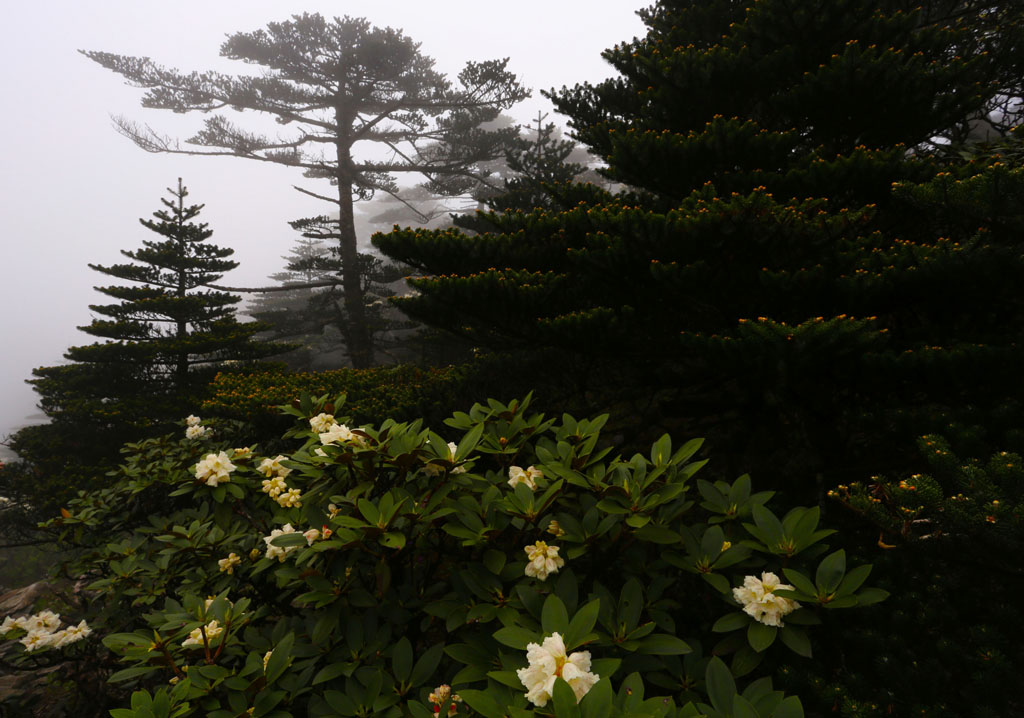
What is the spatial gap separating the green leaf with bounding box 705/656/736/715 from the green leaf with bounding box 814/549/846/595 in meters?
0.43

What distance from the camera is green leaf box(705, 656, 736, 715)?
1.23 metres

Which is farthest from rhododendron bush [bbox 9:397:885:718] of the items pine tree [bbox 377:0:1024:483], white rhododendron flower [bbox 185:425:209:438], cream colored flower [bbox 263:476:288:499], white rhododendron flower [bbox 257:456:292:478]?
white rhododendron flower [bbox 185:425:209:438]

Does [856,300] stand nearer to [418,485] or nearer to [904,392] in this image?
[904,392]

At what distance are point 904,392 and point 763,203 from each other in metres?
1.58

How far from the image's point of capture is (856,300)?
115 inches

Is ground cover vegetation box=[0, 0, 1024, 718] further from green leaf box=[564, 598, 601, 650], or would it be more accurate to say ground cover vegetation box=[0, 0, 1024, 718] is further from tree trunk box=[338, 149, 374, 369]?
tree trunk box=[338, 149, 374, 369]

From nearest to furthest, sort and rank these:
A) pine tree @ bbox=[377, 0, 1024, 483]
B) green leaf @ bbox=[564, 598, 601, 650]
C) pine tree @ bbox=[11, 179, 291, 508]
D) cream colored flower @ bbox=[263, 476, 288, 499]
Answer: green leaf @ bbox=[564, 598, 601, 650]
cream colored flower @ bbox=[263, 476, 288, 499]
pine tree @ bbox=[377, 0, 1024, 483]
pine tree @ bbox=[11, 179, 291, 508]

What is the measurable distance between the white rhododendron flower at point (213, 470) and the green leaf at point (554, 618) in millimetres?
2108

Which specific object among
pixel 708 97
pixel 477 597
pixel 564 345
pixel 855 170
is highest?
pixel 708 97

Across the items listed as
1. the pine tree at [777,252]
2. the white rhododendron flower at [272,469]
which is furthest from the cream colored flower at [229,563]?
the pine tree at [777,252]

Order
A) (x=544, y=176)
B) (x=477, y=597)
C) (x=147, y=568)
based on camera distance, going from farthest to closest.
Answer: (x=544, y=176) → (x=147, y=568) → (x=477, y=597)

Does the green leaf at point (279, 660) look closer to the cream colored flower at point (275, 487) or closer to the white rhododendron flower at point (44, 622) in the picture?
the cream colored flower at point (275, 487)

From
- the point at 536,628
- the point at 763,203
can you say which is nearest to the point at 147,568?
the point at 536,628

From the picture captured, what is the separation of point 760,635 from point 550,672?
30.5 inches
